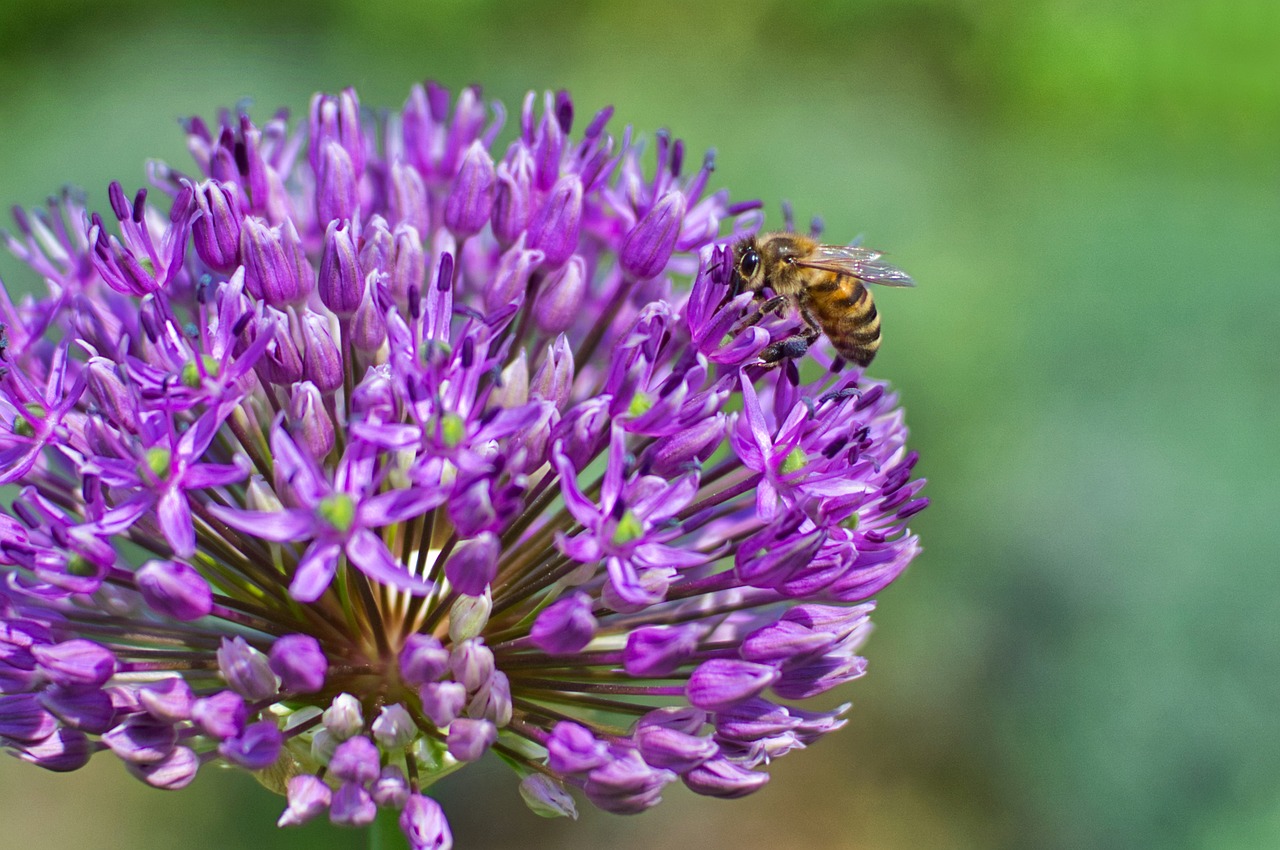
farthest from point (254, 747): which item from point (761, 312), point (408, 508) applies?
point (761, 312)

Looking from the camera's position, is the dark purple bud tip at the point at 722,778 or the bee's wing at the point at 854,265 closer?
the dark purple bud tip at the point at 722,778

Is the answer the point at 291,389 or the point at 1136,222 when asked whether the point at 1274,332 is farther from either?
the point at 291,389

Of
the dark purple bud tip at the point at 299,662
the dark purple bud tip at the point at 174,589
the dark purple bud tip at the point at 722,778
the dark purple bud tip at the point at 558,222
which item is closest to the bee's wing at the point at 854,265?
the dark purple bud tip at the point at 558,222

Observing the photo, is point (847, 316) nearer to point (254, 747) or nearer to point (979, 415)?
point (254, 747)

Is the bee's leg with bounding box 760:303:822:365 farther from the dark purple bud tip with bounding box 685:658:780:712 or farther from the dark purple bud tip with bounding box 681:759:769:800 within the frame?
the dark purple bud tip with bounding box 681:759:769:800

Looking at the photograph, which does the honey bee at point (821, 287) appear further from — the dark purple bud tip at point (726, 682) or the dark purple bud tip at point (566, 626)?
the dark purple bud tip at point (566, 626)

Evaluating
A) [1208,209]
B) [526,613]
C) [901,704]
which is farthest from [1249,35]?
[526,613]

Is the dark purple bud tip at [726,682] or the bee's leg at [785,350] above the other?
the bee's leg at [785,350]
